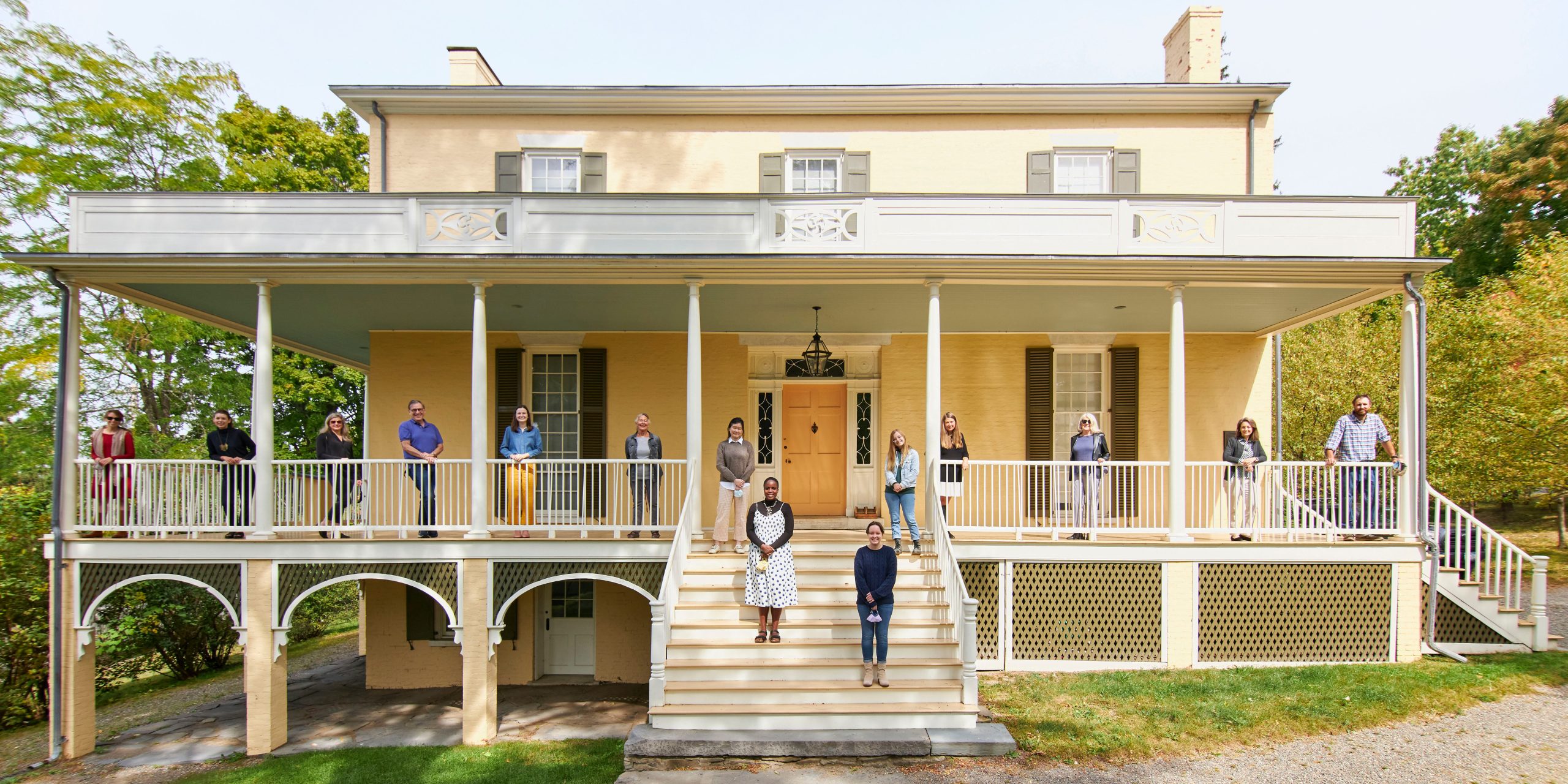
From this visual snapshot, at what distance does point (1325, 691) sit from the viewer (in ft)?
26.0

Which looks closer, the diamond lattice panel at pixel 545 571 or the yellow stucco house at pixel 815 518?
the yellow stucco house at pixel 815 518

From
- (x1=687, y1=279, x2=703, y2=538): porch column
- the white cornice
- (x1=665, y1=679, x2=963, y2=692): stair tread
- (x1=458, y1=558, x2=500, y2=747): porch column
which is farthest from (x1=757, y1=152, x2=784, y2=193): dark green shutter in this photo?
(x1=665, y1=679, x2=963, y2=692): stair tread

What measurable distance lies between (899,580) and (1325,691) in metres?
4.42

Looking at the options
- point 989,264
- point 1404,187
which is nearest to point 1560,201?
point 1404,187

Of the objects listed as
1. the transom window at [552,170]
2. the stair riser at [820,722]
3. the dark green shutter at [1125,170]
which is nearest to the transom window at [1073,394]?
the dark green shutter at [1125,170]

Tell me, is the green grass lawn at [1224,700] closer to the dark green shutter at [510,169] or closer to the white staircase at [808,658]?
the white staircase at [808,658]

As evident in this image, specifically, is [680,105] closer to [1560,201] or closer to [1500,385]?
[1500,385]

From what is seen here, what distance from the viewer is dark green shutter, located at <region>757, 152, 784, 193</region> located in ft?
39.1

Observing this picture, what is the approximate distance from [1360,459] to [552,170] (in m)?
11.6

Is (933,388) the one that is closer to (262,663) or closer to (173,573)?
(262,663)

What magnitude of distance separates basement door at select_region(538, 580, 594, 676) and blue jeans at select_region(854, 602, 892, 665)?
628 centimetres

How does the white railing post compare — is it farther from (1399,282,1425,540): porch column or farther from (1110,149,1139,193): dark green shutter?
(1110,149,1139,193): dark green shutter

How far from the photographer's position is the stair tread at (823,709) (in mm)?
7055

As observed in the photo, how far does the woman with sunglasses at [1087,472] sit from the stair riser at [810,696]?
117 inches
